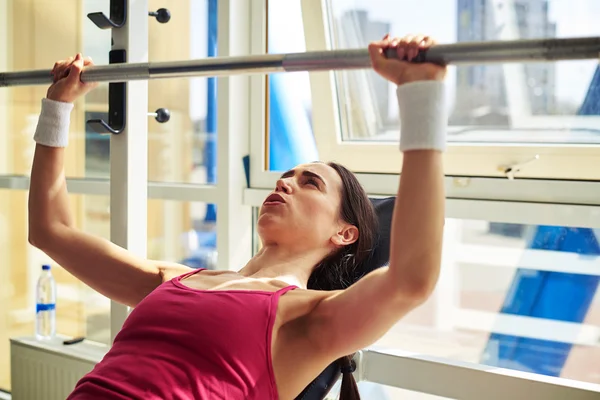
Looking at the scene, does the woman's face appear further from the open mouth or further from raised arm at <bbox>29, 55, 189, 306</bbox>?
raised arm at <bbox>29, 55, 189, 306</bbox>

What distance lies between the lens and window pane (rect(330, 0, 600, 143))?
2037mm

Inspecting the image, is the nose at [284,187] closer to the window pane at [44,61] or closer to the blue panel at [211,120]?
the blue panel at [211,120]

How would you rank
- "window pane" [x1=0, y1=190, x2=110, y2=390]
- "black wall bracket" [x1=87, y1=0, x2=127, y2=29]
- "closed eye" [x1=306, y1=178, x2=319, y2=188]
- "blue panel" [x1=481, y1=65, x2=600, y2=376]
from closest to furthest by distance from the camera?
"closed eye" [x1=306, y1=178, x2=319, y2=188] < "black wall bracket" [x1=87, y1=0, x2=127, y2=29] < "blue panel" [x1=481, y1=65, x2=600, y2=376] < "window pane" [x1=0, y1=190, x2=110, y2=390]

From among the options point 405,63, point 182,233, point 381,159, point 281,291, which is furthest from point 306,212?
point 182,233

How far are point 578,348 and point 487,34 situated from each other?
1056 mm

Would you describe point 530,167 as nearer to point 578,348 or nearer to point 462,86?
point 462,86

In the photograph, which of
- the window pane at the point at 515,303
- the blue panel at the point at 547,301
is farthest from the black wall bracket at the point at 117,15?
the blue panel at the point at 547,301

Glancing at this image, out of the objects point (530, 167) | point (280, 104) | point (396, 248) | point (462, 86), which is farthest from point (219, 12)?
point (396, 248)

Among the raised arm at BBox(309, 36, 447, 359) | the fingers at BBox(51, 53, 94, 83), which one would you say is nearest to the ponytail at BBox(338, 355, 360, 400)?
the raised arm at BBox(309, 36, 447, 359)

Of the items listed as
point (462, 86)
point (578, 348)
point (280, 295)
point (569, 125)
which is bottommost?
point (578, 348)

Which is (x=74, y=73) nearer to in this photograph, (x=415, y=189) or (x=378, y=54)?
(x=378, y=54)

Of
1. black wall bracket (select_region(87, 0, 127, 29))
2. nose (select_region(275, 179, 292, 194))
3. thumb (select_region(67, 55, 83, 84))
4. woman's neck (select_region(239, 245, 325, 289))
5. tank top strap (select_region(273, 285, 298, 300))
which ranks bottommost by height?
tank top strap (select_region(273, 285, 298, 300))

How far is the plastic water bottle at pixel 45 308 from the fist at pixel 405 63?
73.8 inches

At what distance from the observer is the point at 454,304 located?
2.41 m
